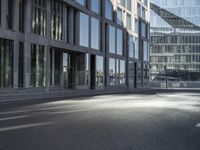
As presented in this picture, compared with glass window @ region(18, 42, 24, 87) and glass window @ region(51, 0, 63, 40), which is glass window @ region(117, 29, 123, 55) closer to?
glass window @ region(51, 0, 63, 40)

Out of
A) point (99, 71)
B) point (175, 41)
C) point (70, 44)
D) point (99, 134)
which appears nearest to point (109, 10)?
point (99, 71)

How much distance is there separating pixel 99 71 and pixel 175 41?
261ft

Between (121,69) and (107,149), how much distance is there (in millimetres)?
63258

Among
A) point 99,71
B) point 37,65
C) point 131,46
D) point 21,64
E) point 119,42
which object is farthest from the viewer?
point 131,46

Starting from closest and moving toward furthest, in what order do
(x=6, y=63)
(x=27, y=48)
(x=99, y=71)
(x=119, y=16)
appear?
(x=6, y=63)
(x=27, y=48)
(x=99, y=71)
(x=119, y=16)

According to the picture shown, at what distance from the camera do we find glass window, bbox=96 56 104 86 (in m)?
60.1

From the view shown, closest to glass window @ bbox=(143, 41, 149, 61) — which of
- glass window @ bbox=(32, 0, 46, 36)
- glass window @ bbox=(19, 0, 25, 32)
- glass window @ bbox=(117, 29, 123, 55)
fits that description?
glass window @ bbox=(117, 29, 123, 55)

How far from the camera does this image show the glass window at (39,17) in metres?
42.5

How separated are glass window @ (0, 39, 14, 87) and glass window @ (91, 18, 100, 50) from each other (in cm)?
2114

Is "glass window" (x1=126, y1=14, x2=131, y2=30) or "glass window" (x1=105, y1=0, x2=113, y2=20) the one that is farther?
"glass window" (x1=126, y1=14, x2=131, y2=30)

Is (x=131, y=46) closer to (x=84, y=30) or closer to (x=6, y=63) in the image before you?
(x=84, y=30)

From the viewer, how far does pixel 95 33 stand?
5947 centimetres

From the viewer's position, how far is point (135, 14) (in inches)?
3221

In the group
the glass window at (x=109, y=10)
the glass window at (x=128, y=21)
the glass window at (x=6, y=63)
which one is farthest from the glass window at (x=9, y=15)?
the glass window at (x=128, y=21)
